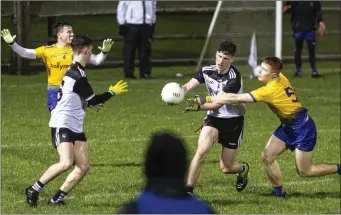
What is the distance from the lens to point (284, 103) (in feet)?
38.1

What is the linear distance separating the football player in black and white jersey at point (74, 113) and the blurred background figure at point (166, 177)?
537 cm

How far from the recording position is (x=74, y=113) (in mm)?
10898

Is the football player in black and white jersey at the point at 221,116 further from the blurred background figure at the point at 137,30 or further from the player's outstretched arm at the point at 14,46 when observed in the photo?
the blurred background figure at the point at 137,30

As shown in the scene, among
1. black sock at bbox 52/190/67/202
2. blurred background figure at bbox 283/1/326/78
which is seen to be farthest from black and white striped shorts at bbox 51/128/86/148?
blurred background figure at bbox 283/1/326/78

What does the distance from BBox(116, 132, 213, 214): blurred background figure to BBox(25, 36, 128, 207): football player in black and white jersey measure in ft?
17.6

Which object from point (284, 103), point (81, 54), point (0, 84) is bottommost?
point (0, 84)

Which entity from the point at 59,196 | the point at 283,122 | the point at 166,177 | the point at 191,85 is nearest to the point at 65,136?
the point at 59,196

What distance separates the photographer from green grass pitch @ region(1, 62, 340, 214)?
1159 cm

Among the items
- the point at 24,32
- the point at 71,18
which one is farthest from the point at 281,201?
the point at 71,18

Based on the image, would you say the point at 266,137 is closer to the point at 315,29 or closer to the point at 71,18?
the point at 315,29

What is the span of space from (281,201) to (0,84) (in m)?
12.1

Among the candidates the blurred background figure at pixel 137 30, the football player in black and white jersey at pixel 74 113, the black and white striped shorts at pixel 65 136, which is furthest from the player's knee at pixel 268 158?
the blurred background figure at pixel 137 30

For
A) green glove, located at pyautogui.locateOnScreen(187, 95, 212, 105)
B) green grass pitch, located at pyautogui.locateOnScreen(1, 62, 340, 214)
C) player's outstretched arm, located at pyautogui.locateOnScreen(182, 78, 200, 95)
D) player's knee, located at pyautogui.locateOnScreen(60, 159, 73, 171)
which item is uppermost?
player's outstretched arm, located at pyautogui.locateOnScreen(182, 78, 200, 95)

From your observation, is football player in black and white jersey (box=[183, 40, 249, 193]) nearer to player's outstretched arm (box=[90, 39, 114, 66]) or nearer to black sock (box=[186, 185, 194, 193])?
black sock (box=[186, 185, 194, 193])
